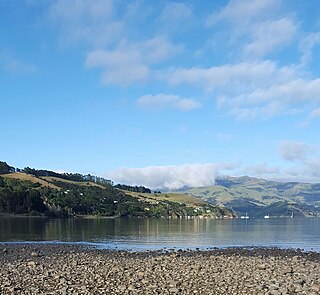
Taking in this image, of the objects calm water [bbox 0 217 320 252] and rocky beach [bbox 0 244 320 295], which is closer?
rocky beach [bbox 0 244 320 295]

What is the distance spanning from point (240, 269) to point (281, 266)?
5.52 meters

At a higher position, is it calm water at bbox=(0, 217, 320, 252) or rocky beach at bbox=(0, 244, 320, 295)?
rocky beach at bbox=(0, 244, 320, 295)

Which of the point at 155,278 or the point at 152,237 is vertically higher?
the point at 155,278

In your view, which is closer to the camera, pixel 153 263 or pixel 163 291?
pixel 163 291

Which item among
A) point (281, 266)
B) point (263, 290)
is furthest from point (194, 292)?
point (281, 266)

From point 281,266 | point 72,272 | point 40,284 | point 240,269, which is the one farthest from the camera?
point 281,266

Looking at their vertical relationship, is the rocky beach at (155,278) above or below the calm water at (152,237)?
above

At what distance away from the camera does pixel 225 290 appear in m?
29.0

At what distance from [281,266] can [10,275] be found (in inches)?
966

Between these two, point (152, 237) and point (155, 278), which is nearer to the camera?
point (155, 278)

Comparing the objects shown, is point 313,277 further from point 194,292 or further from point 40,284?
point 40,284

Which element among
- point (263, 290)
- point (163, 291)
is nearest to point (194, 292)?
point (163, 291)

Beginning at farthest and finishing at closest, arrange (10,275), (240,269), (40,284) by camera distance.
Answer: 1. (240,269)
2. (10,275)
3. (40,284)

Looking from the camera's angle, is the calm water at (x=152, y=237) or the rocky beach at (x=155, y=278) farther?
the calm water at (x=152, y=237)
